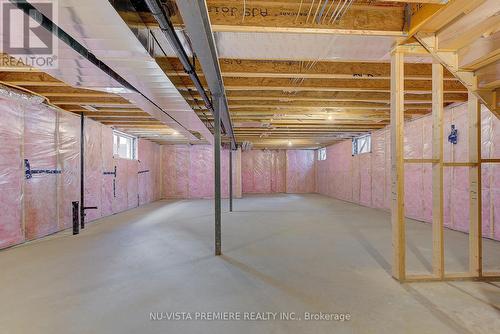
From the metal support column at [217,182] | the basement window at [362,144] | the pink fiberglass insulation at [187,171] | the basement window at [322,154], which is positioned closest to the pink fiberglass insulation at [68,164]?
the metal support column at [217,182]

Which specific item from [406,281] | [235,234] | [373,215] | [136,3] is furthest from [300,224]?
[136,3]

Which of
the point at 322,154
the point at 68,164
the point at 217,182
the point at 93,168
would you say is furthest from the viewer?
the point at 322,154

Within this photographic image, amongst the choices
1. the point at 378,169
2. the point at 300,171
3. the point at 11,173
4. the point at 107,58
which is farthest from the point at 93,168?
the point at 300,171

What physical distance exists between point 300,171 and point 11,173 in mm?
9508

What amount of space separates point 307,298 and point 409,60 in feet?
8.23

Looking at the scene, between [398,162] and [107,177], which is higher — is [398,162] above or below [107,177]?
above

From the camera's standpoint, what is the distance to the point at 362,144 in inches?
A: 299

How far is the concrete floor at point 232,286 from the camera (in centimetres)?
161

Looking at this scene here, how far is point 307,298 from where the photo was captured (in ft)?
6.28

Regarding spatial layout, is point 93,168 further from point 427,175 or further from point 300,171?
point 300,171

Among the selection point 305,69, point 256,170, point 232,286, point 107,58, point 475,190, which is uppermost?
point 305,69

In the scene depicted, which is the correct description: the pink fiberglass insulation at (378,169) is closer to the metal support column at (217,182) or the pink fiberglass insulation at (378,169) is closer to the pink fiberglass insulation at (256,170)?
the pink fiberglass insulation at (256,170)

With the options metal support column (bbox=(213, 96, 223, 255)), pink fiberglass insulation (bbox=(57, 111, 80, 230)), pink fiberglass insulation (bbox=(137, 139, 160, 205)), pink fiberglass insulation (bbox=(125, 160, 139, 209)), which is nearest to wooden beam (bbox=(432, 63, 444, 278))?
metal support column (bbox=(213, 96, 223, 255))

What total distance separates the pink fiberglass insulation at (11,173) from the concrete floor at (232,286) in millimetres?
270
